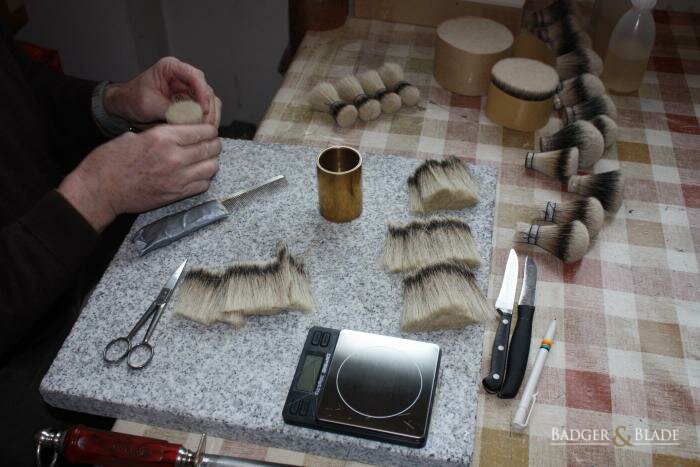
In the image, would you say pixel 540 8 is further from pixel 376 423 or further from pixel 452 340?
pixel 376 423

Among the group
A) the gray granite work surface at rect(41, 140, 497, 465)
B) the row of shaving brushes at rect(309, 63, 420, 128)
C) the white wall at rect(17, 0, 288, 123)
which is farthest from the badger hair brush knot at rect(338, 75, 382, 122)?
the white wall at rect(17, 0, 288, 123)

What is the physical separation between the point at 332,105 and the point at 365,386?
832mm

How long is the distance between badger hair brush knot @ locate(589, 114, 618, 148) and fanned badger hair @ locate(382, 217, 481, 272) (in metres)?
0.56

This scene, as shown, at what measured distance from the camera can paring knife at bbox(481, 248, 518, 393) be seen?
2.97 ft

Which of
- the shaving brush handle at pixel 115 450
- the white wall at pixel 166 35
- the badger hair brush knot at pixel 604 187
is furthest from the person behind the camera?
the white wall at pixel 166 35

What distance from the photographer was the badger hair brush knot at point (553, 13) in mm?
1625

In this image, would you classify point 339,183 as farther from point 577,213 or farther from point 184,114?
point 577,213

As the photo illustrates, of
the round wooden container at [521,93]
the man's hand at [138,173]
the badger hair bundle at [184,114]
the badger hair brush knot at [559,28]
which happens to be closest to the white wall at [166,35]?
the badger hair brush knot at [559,28]

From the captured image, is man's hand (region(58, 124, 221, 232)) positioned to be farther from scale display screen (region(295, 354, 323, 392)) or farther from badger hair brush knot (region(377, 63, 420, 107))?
badger hair brush knot (region(377, 63, 420, 107))

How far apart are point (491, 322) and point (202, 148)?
625 mm

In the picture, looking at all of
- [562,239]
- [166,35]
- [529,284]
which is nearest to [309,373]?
[529,284]

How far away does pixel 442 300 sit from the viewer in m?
0.86

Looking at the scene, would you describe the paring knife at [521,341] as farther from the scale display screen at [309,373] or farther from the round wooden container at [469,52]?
the round wooden container at [469,52]

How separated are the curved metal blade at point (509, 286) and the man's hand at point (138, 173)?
59 centimetres
